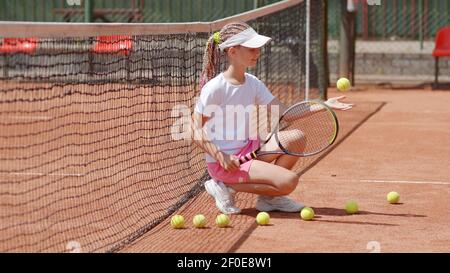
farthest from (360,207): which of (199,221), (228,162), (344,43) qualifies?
(344,43)

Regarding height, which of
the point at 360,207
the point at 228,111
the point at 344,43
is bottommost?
the point at 360,207

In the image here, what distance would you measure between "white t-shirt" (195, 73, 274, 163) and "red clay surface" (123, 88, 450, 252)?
46 cm

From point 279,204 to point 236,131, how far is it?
20.8 inches

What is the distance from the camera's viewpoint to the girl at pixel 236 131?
21.7 ft

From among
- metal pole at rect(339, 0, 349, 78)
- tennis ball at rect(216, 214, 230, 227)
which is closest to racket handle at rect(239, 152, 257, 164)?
tennis ball at rect(216, 214, 230, 227)

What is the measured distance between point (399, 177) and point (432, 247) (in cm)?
249

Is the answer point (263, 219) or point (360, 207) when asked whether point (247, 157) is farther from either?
point (360, 207)

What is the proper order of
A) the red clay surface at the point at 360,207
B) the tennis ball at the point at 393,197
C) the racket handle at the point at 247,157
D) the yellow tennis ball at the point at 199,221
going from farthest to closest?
the tennis ball at the point at 393,197
the racket handle at the point at 247,157
the yellow tennis ball at the point at 199,221
the red clay surface at the point at 360,207

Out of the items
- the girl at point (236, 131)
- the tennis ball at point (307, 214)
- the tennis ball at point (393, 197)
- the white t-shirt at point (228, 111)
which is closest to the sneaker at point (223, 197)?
the girl at point (236, 131)

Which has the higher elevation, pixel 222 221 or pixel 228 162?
pixel 228 162

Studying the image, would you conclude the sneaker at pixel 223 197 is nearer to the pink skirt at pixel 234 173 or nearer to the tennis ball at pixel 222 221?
the pink skirt at pixel 234 173

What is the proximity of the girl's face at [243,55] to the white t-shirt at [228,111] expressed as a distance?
5.3 inches

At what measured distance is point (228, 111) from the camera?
674 centimetres
